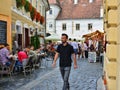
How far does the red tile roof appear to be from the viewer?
79.8 m

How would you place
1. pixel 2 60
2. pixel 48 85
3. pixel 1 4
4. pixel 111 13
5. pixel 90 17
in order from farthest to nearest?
pixel 90 17, pixel 1 4, pixel 2 60, pixel 48 85, pixel 111 13

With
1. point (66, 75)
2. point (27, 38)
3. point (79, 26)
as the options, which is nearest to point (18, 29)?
point (27, 38)

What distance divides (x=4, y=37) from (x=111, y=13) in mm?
13748

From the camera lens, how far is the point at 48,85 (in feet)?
43.6

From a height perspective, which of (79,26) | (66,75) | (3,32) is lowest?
(66,75)

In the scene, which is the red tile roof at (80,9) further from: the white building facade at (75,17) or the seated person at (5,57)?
the seated person at (5,57)

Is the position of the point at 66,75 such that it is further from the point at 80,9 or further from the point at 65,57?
the point at 80,9

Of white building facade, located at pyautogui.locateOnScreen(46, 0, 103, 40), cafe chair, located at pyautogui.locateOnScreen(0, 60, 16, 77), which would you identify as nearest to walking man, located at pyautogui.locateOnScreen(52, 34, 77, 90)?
cafe chair, located at pyautogui.locateOnScreen(0, 60, 16, 77)

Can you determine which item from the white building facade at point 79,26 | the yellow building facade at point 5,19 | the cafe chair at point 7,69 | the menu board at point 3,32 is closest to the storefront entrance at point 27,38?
the yellow building facade at point 5,19

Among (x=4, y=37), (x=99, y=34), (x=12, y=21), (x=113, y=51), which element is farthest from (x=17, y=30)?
(x=113, y=51)

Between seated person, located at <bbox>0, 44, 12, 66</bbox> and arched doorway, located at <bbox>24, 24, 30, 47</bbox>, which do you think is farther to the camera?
arched doorway, located at <bbox>24, 24, 30, 47</bbox>

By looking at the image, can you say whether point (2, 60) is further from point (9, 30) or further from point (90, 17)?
point (90, 17)

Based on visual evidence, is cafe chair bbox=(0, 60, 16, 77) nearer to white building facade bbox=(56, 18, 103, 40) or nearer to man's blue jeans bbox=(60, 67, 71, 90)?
man's blue jeans bbox=(60, 67, 71, 90)

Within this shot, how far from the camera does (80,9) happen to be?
82250 mm
